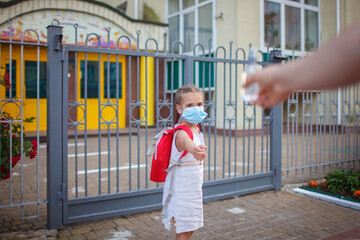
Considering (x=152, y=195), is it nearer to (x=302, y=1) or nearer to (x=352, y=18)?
(x=302, y=1)

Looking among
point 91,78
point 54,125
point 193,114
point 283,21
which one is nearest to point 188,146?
point 193,114

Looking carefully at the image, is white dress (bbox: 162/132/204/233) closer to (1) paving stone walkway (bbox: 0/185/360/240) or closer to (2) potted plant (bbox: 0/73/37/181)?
(1) paving stone walkway (bbox: 0/185/360/240)

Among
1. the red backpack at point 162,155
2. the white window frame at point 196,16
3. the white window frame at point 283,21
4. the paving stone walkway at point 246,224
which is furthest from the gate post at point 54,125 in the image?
the white window frame at point 283,21

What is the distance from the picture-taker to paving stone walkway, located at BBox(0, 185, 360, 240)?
3.72 meters

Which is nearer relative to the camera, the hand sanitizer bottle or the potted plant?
the hand sanitizer bottle

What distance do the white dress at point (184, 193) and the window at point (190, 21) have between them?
36.7 ft

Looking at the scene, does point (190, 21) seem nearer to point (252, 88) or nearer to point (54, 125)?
point (54, 125)

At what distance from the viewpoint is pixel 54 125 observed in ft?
12.5

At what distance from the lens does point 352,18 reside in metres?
14.0


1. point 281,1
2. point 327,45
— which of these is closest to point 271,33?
point 281,1

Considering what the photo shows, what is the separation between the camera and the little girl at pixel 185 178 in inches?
103

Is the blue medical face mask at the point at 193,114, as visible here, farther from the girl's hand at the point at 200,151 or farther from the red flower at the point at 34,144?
the red flower at the point at 34,144

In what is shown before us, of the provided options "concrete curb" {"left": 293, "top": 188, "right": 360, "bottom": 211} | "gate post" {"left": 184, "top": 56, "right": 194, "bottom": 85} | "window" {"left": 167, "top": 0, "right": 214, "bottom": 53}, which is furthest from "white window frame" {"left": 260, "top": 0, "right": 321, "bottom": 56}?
"gate post" {"left": 184, "top": 56, "right": 194, "bottom": 85}

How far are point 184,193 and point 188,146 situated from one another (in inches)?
16.2
